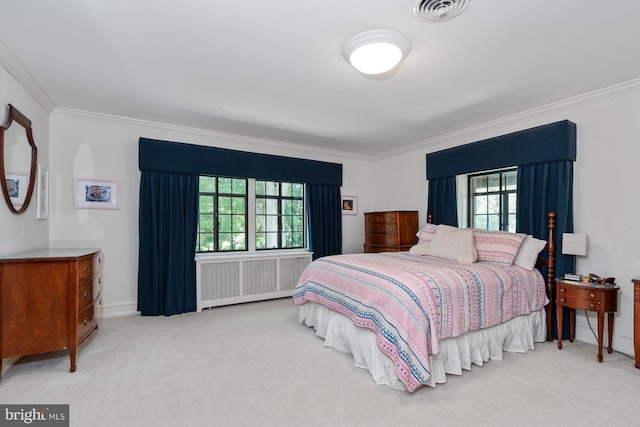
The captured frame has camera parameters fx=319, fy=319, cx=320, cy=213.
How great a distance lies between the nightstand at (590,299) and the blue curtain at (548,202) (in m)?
0.30

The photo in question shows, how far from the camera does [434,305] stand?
2.32m

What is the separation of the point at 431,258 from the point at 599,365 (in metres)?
1.60

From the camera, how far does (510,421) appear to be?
1.89 meters

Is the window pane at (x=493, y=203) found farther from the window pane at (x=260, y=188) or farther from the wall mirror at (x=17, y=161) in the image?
the wall mirror at (x=17, y=161)

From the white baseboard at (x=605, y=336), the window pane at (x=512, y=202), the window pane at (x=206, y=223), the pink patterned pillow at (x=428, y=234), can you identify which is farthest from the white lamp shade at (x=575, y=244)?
the window pane at (x=206, y=223)

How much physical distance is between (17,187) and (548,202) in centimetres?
512

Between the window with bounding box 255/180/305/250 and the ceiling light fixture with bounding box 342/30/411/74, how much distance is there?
9.94 ft

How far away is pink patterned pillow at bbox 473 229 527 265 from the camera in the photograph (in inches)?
124

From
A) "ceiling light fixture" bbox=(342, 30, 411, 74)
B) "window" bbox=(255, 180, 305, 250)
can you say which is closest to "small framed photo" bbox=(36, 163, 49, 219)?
"window" bbox=(255, 180, 305, 250)

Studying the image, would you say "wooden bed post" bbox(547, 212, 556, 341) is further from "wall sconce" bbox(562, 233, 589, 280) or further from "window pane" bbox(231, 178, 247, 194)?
"window pane" bbox(231, 178, 247, 194)

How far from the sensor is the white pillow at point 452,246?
3.30 metres

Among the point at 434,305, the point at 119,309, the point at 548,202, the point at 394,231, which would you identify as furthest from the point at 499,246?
the point at 119,309

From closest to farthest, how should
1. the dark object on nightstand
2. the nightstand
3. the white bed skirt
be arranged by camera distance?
the white bed skirt < the dark object on nightstand < the nightstand

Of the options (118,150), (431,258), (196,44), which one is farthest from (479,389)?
(118,150)
